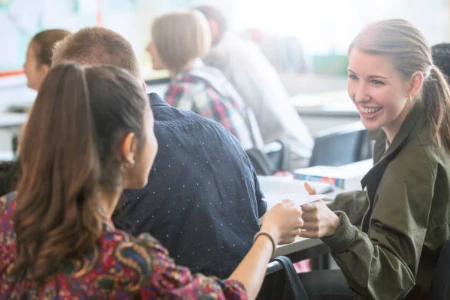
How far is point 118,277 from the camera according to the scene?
137cm

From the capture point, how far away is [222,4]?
6.38 meters

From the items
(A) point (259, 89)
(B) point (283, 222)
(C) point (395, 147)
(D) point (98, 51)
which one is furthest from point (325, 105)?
(B) point (283, 222)

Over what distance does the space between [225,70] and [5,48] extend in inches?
48.9

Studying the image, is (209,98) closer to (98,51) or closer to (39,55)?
(39,55)

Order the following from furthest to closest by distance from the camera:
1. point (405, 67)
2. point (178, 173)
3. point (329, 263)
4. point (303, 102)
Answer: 1. point (303, 102)
2. point (329, 263)
3. point (405, 67)
4. point (178, 173)

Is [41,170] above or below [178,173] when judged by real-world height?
above

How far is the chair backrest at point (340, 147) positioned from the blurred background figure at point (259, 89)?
53 centimetres

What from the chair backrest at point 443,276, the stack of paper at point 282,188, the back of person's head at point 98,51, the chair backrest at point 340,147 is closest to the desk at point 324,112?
the chair backrest at point 340,147

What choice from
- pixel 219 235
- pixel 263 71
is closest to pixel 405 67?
pixel 219 235

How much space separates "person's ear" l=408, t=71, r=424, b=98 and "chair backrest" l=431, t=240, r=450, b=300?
46cm

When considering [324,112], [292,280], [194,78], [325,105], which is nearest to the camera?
[292,280]

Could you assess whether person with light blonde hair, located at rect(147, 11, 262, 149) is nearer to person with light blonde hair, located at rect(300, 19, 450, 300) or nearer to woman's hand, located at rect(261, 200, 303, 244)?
person with light blonde hair, located at rect(300, 19, 450, 300)

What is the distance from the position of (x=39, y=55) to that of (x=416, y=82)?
5.82ft

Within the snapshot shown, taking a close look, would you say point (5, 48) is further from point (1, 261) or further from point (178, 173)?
point (1, 261)
